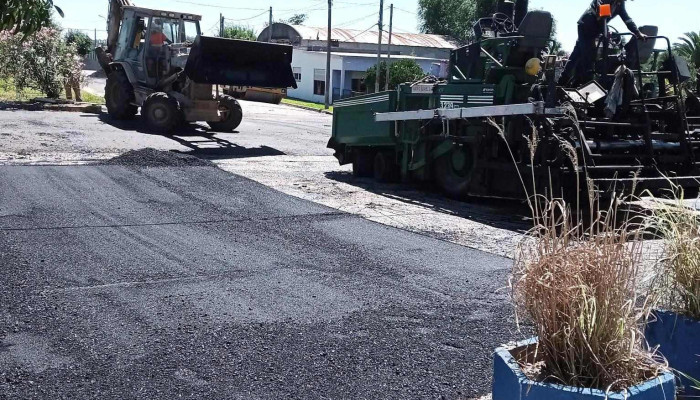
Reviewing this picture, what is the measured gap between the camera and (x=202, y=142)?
1777 centimetres

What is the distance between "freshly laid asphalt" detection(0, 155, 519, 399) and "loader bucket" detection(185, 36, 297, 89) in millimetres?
7657

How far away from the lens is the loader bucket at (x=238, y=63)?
1758 cm

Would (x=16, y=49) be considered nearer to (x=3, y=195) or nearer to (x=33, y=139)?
(x=33, y=139)

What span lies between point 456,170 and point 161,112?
8.51 metres

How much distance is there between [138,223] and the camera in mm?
9164

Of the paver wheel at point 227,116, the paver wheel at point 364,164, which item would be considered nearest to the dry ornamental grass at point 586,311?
the paver wheel at point 364,164

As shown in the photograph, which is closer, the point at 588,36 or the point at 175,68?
the point at 588,36

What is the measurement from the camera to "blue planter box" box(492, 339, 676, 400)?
3.13 meters

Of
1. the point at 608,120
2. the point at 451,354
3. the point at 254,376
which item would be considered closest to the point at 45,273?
the point at 254,376

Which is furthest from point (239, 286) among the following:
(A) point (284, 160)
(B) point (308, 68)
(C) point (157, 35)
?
(B) point (308, 68)

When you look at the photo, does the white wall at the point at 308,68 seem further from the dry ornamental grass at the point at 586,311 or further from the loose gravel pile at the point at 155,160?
the dry ornamental grass at the point at 586,311

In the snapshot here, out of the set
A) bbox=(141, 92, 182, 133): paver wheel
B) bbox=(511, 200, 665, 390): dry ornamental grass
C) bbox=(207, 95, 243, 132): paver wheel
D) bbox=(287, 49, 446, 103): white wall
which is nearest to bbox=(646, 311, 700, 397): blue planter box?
bbox=(511, 200, 665, 390): dry ornamental grass

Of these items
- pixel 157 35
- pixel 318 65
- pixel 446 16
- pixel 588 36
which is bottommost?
pixel 318 65

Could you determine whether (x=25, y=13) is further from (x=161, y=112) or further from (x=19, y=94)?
(x=19, y=94)
